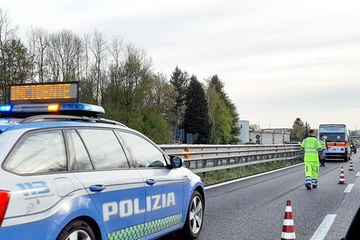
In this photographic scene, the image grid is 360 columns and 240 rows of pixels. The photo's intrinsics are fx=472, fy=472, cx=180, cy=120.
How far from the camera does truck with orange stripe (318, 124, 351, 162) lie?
3225cm

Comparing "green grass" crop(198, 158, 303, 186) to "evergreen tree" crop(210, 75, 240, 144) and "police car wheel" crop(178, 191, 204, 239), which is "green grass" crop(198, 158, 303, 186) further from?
"evergreen tree" crop(210, 75, 240, 144)

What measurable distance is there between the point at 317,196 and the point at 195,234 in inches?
226

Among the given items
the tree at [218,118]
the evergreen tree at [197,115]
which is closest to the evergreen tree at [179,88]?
the evergreen tree at [197,115]

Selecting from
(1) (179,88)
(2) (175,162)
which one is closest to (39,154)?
(2) (175,162)

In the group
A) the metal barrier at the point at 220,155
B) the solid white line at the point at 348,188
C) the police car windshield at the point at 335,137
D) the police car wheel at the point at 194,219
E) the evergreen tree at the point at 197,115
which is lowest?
the solid white line at the point at 348,188

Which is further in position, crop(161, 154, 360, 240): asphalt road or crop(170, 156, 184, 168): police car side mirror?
crop(161, 154, 360, 240): asphalt road

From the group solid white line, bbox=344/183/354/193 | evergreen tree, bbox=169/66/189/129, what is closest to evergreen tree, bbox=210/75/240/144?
evergreen tree, bbox=169/66/189/129

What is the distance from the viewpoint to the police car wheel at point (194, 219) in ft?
21.1

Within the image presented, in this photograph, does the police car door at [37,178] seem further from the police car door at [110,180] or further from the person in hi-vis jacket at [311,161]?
the person in hi-vis jacket at [311,161]

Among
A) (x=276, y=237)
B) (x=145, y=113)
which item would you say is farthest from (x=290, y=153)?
(x=145, y=113)

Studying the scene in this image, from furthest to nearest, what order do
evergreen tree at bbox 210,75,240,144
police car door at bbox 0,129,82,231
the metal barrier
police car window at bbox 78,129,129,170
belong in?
1. evergreen tree at bbox 210,75,240,144
2. the metal barrier
3. police car window at bbox 78,129,129,170
4. police car door at bbox 0,129,82,231

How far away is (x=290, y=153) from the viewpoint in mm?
29297

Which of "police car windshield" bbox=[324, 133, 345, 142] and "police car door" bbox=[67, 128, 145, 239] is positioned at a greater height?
"police car windshield" bbox=[324, 133, 345, 142]

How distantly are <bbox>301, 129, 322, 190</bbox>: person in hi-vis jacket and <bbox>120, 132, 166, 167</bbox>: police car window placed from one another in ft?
26.2
